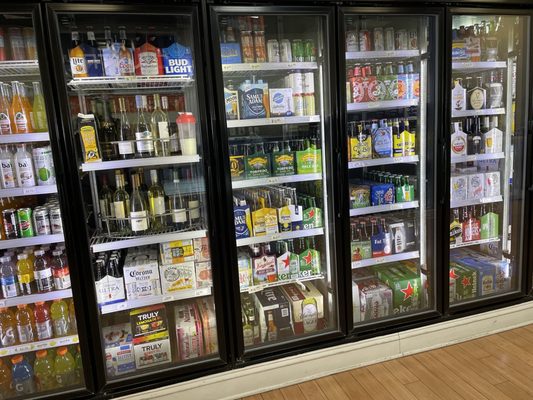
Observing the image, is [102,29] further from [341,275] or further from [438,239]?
[438,239]

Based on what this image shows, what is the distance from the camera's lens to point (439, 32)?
230 cm

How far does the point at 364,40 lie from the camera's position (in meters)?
2.50

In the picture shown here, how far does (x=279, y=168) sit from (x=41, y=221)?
1356 mm

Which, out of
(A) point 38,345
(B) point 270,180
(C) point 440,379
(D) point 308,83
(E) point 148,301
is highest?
(D) point 308,83

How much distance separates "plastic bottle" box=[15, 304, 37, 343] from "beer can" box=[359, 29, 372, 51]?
2562mm

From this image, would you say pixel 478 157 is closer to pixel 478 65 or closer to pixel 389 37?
pixel 478 65

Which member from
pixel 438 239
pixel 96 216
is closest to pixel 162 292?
pixel 96 216

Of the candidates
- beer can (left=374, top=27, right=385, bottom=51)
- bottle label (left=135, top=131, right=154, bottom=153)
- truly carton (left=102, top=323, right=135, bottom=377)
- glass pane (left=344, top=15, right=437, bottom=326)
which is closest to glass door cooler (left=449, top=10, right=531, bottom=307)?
glass pane (left=344, top=15, right=437, bottom=326)

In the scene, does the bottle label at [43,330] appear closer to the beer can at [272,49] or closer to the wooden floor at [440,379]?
the wooden floor at [440,379]

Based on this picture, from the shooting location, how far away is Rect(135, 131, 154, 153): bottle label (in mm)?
2141

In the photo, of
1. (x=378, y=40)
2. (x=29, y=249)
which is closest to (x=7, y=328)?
(x=29, y=249)

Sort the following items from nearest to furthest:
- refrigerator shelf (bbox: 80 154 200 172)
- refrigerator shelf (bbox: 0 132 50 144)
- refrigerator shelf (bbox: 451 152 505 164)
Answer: refrigerator shelf (bbox: 0 132 50 144) < refrigerator shelf (bbox: 80 154 200 172) < refrigerator shelf (bbox: 451 152 505 164)

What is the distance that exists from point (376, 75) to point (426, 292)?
1565 mm

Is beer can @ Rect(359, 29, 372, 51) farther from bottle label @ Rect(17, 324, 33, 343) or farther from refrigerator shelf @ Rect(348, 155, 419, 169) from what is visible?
bottle label @ Rect(17, 324, 33, 343)
